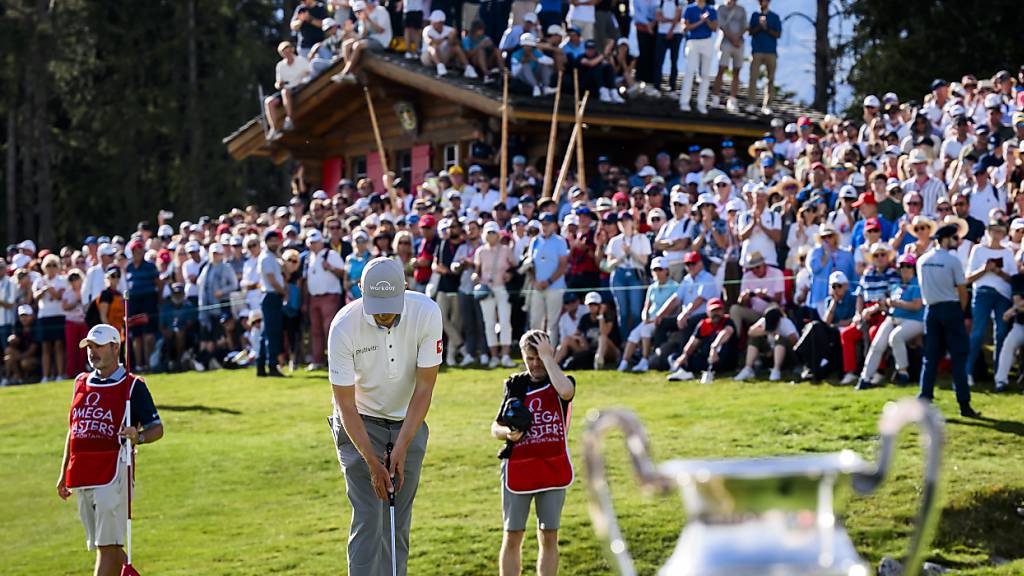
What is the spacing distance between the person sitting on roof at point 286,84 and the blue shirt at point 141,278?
7.73m

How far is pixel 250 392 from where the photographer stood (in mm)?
19594

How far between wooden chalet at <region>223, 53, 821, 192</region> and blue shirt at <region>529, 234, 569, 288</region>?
6275 mm

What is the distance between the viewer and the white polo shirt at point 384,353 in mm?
7875

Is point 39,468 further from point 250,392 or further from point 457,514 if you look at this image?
point 457,514

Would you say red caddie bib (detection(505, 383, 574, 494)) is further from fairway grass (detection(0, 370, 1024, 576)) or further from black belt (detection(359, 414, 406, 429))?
fairway grass (detection(0, 370, 1024, 576))

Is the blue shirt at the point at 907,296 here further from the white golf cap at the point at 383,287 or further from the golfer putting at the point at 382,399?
the white golf cap at the point at 383,287

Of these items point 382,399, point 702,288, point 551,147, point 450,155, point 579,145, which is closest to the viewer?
point 382,399

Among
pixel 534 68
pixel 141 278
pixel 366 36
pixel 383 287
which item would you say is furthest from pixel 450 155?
pixel 383 287

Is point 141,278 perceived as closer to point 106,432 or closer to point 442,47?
point 442,47

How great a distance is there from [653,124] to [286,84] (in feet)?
27.8

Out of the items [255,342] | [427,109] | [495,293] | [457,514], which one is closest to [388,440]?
[457,514]

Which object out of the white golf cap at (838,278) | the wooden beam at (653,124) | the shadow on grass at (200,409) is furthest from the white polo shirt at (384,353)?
the wooden beam at (653,124)

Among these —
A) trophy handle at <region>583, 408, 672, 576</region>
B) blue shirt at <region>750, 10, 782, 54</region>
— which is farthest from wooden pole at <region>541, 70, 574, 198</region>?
trophy handle at <region>583, 408, 672, 576</region>

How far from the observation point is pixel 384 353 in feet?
26.2
